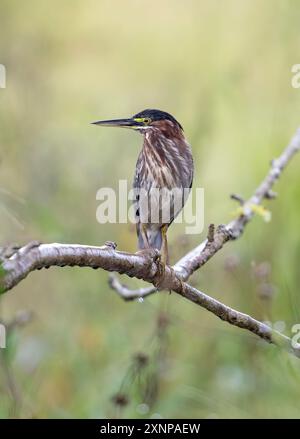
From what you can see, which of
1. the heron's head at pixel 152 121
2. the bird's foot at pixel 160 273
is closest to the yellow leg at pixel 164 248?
the heron's head at pixel 152 121

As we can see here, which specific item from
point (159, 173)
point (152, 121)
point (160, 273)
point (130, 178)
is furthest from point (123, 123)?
point (130, 178)

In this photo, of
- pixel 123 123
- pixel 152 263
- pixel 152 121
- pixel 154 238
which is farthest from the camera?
pixel 154 238

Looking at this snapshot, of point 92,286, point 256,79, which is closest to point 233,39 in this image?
point 256,79

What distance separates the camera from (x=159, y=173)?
13.4ft

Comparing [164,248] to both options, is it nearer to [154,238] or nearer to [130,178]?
[154,238]

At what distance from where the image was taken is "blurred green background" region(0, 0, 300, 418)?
402 centimetres

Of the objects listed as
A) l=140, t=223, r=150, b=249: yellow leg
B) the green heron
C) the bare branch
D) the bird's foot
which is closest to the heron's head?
the green heron

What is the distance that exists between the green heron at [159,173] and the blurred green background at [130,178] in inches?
7.9

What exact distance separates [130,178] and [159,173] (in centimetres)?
182

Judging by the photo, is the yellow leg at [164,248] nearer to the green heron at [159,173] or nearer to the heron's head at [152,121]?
the green heron at [159,173]

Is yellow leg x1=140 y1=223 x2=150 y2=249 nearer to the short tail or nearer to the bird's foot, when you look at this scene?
the short tail

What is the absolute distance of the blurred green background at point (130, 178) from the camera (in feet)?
13.2

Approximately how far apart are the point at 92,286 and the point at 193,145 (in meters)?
1.19

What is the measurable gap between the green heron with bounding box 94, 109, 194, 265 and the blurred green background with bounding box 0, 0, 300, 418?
0.66 feet
